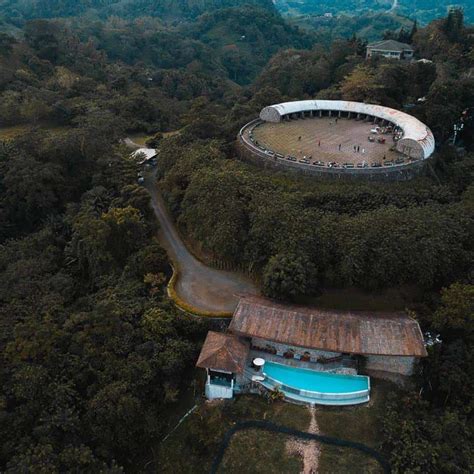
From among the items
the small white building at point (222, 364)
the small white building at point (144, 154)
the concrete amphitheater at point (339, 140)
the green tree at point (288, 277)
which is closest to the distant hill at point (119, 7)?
the small white building at point (144, 154)

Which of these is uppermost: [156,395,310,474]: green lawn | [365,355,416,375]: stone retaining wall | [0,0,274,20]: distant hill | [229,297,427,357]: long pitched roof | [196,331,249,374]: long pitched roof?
[229,297,427,357]: long pitched roof

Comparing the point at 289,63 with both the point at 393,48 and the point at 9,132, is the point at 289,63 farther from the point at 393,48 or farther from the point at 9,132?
the point at 9,132

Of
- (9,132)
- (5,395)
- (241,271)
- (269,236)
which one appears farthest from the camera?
(9,132)

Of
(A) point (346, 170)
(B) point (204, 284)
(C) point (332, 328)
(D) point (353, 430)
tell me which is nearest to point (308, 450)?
(D) point (353, 430)

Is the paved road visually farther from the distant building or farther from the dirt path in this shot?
the distant building

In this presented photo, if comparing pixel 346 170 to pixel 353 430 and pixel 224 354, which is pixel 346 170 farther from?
pixel 353 430

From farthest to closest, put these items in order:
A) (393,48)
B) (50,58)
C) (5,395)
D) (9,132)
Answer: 1. (50,58)
2. (393,48)
3. (9,132)
4. (5,395)

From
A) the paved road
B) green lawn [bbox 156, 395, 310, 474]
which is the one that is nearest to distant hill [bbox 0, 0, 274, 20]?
the paved road

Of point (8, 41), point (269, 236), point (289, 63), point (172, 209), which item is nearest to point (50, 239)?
point (172, 209)
